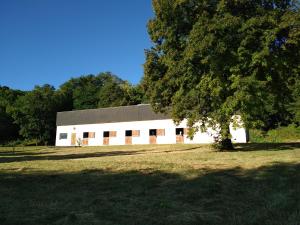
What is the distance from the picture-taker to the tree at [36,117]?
57750mm

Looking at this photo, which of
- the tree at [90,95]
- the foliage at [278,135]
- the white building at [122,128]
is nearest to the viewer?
the foliage at [278,135]

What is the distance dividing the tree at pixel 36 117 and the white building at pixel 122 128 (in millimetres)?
4909

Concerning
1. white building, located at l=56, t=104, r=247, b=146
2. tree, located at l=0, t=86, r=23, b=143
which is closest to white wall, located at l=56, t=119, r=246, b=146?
white building, located at l=56, t=104, r=247, b=146

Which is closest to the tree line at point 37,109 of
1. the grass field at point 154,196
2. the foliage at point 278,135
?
the foliage at point 278,135

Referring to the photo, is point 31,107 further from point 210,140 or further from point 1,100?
point 210,140

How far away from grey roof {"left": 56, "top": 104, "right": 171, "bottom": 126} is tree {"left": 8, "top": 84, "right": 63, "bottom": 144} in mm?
4938

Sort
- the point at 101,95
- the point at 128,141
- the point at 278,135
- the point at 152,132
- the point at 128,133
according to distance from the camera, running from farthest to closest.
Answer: the point at 101,95, the point at 128,133, the point at 128,141, the point at 152,132, the point at 278,135

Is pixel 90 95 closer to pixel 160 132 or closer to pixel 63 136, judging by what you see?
pixel 63 136

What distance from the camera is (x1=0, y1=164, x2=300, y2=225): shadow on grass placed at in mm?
6109

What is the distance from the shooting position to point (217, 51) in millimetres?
19656

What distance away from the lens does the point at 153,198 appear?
779 cm

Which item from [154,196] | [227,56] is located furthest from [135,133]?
[154,196]

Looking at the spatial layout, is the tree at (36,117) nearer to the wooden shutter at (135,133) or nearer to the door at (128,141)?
the door at (128,141)

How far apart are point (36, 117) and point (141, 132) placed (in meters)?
22.6
